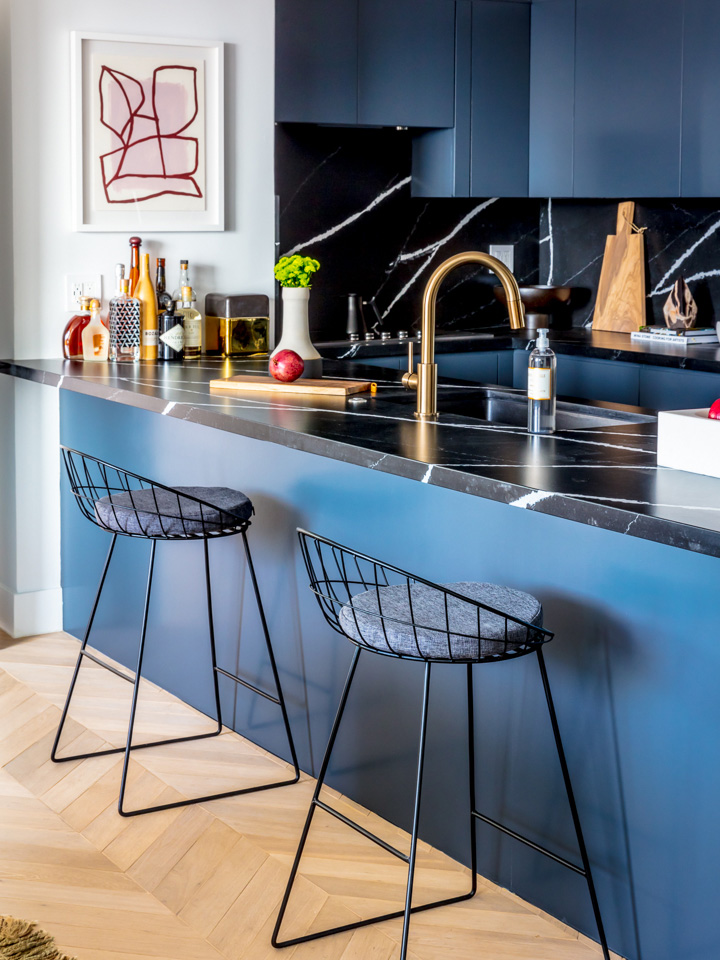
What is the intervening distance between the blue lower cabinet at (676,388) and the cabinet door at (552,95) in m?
0.95

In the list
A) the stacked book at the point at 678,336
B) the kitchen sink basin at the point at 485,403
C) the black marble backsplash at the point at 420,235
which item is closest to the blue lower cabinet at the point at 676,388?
the stacked book at the point at 678,336

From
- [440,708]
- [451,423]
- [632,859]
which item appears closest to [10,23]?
[451,423]

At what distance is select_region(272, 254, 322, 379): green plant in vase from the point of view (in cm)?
336

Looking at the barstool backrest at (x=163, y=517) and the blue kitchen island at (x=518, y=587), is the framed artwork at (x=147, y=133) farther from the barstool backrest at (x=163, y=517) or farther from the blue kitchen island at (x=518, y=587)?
the barstool backrest at (x=163, y=517)

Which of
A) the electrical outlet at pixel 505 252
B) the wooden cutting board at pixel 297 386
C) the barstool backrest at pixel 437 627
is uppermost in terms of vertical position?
the electrical outlet at pixel 505 252

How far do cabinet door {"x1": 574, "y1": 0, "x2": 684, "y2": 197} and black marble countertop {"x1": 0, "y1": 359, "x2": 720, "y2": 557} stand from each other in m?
1.52

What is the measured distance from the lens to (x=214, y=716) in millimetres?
3273

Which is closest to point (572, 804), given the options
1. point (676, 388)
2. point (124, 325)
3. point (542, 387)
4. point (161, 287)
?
point (542, 387)

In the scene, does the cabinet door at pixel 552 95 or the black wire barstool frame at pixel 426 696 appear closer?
the black wire barstool frame at pixel 426 696

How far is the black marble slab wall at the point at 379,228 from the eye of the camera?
445 cm

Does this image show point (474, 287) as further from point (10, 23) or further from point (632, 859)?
point (632, 859)

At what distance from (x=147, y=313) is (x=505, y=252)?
193cm

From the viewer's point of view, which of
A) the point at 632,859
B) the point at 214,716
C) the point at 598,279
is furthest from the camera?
the point at 598,279

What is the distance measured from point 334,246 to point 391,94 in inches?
25.0
